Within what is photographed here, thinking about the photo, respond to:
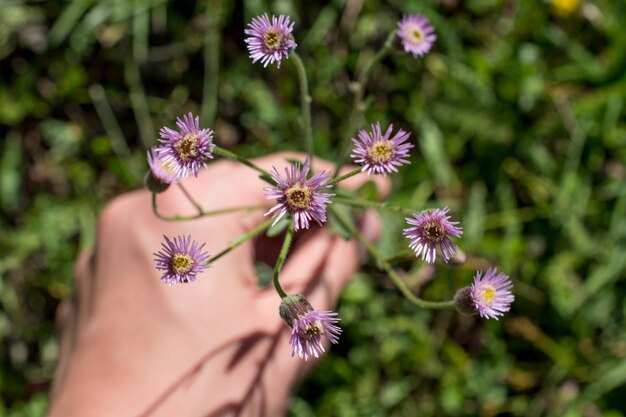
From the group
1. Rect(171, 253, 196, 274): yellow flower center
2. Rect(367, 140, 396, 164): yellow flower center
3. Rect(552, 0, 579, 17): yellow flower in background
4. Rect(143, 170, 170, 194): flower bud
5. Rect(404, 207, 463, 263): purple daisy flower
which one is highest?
Rect(552, 0, 579, 17): yellow flower in background

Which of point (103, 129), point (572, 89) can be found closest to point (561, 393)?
point (572, 89)

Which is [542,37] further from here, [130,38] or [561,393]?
[130,38]

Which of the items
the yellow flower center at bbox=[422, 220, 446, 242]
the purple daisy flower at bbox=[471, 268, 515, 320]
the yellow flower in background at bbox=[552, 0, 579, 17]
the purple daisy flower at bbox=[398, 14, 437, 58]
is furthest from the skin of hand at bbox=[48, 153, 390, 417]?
the yellow flower in background at bbox=[552, 0, 579, 17]

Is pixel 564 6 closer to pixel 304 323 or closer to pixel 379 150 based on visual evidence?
pixel 379 150

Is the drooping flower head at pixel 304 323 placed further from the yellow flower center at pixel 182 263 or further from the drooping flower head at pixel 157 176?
the drooping flower head at pixel 157 176

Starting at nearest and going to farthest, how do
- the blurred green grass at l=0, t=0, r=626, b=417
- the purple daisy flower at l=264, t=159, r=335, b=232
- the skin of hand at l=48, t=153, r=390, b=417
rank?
the purple daisy flower at l=264, t=159, r=335, b=232 < the skin of hand at l=48, t=153, r=390, b=417 < the blurred green grass at l=0, t=0, r=626, b=417

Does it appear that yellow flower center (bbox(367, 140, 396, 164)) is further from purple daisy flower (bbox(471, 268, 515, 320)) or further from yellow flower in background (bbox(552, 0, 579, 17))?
yellow flower in background (bbox(552, 0, 579, 17))

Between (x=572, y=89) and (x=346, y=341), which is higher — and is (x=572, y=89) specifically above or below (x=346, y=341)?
above

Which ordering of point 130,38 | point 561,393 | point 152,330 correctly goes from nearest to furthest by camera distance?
1. point 152,330
2. point 561,393
3. point 130,38
